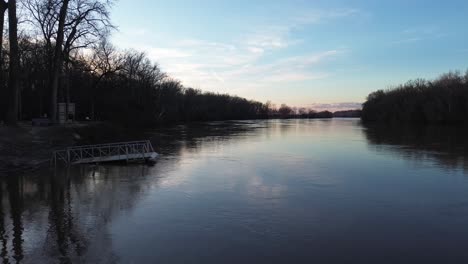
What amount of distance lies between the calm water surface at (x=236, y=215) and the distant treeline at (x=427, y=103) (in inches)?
2914

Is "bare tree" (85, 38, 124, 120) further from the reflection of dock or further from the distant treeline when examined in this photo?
the distant treeline

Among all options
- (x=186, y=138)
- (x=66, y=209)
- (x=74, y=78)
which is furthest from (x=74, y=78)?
(x=66, y=209)

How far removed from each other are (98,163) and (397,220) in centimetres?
1900

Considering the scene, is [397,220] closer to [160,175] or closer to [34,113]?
[160,175]

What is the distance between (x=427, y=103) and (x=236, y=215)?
9497 cm

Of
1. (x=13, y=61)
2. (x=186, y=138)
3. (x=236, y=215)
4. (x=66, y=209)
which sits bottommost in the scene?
(x=236, y=215)

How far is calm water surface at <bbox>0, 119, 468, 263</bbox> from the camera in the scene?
10.1 m

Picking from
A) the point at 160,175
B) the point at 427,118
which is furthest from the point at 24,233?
the point at 427,118

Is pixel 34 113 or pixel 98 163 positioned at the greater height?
pixel 34 113

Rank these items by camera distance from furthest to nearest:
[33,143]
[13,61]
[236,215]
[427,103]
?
[427,103], [13,61], [33,143], [236,215]

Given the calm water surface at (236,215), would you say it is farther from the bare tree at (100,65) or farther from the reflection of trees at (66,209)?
the bare tree at (100,65)

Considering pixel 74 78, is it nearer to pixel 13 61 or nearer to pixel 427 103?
pixel 13 61

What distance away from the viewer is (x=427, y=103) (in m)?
95.9

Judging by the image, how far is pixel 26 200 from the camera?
1534cm
